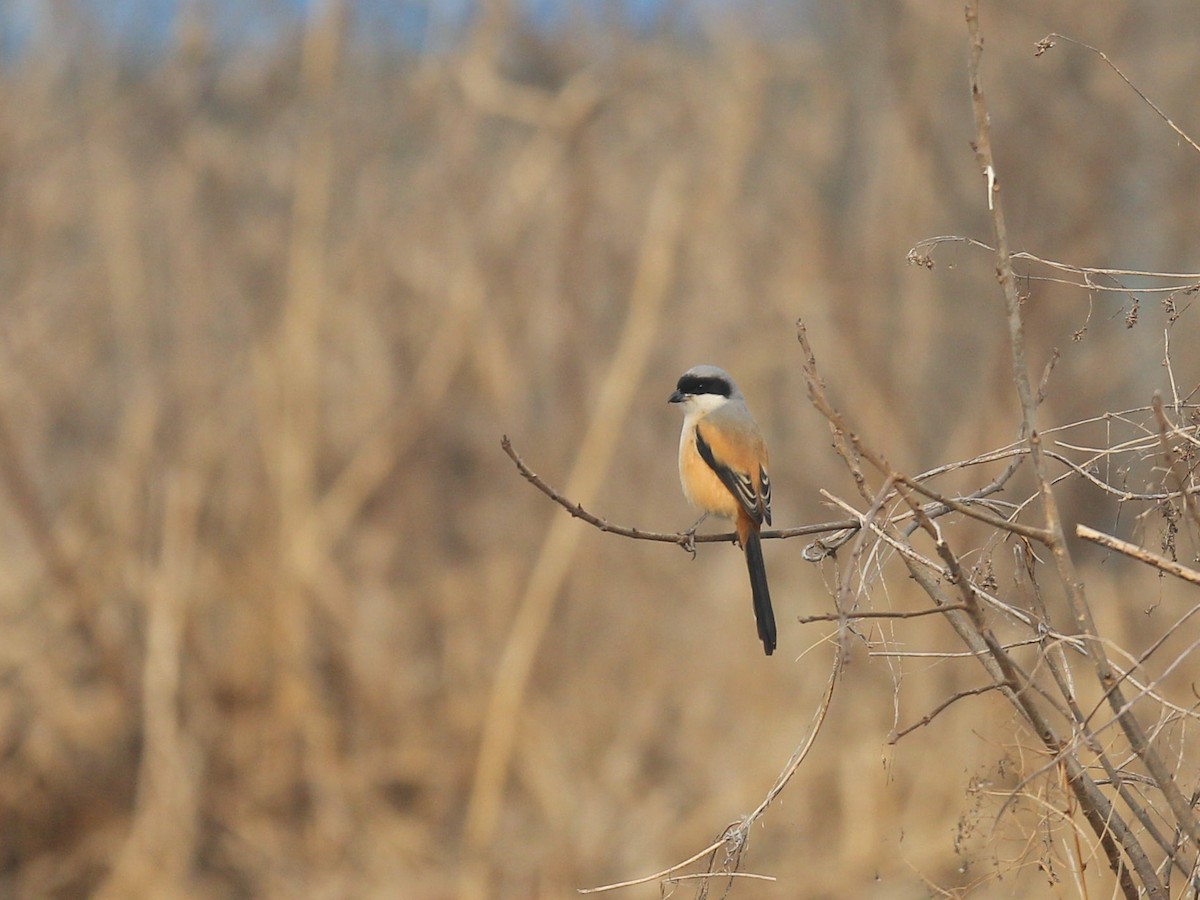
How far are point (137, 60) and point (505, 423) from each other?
303 cm

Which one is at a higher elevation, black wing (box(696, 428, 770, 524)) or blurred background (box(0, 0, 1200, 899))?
blurred background (box(0, 0, 1200, 899))

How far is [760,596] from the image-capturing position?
319cm

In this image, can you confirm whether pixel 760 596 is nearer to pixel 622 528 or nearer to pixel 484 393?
pixel 622 528

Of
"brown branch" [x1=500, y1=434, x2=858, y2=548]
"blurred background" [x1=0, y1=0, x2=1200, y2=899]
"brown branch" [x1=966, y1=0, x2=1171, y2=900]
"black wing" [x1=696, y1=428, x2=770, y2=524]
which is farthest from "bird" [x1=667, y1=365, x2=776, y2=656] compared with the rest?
"blurred background" [x1=0, y1=0, x2=1200, y2=899]

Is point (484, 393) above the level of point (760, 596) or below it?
above

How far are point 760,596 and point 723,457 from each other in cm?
62

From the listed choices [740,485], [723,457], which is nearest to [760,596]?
[740,485]

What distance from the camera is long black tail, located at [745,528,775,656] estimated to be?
3.00 metres

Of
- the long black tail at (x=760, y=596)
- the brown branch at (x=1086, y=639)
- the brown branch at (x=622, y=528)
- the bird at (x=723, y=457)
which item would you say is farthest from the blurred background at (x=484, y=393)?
the brown branch at (x=1086, y=639)

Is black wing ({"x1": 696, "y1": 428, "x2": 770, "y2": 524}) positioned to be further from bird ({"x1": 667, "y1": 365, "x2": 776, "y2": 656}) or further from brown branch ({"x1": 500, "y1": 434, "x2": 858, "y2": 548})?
brown branch ({"x1": 500, "y1": 434, "x2": 858, "y2": 548})

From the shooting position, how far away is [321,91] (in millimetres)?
7688

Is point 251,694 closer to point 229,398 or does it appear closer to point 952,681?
point 229,398

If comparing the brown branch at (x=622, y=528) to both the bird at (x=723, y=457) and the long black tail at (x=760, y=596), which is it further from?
the bird at (x=723, y=457)

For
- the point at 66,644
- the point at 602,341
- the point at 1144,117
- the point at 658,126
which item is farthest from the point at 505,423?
the point at 1144,117
